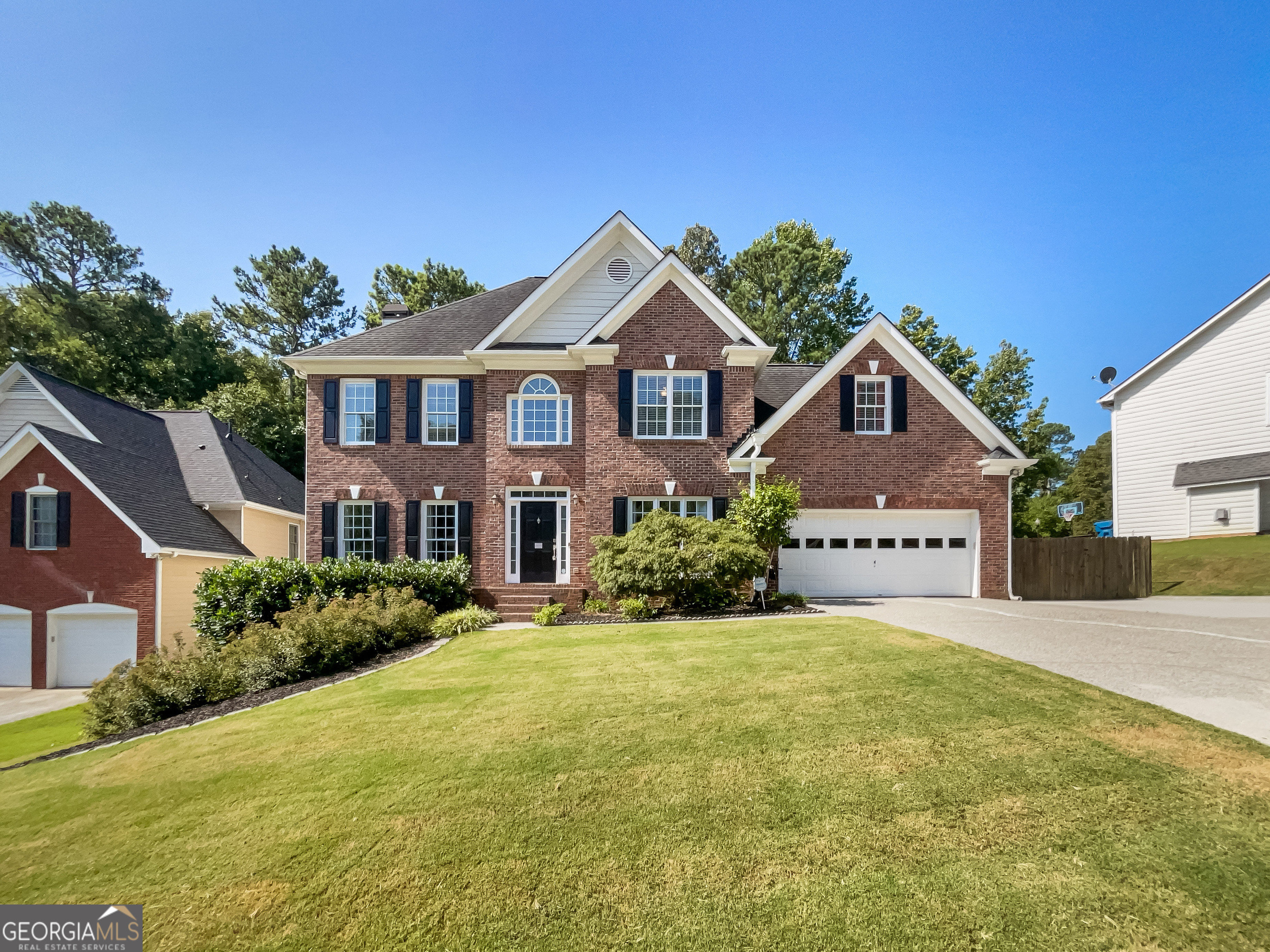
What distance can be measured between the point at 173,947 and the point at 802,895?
11.7ft

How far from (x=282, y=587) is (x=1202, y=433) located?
28260 millimetres

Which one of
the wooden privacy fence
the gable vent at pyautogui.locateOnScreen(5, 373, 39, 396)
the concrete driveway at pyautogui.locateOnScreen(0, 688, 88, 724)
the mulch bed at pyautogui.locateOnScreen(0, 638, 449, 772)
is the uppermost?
the gable vent at pyautogui.locateOnScreen(5, 373, 39, 396)

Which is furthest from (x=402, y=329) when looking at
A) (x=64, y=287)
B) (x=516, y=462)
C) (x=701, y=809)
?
(x=64, y=287)

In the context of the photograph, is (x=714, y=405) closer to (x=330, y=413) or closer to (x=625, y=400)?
(x=625, y=400)

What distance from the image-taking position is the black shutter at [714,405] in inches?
616

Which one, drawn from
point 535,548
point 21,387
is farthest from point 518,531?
point 21,387

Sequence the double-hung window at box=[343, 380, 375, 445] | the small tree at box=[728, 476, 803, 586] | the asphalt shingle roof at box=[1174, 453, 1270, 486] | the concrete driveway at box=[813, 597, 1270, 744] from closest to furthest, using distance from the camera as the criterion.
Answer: the concrete driveway at box=[813, 597, 1270, 744] → the small tree at box=[728, 476, 803, 586] → the double-hung window at box=[343, 380, 375, 445] → the asphalt shingle roof at box=[1174, 453, 1270, 486]

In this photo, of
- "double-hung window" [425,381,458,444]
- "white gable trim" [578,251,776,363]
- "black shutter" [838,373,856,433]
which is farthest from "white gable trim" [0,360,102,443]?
"black shutter" [838,373,856,433]

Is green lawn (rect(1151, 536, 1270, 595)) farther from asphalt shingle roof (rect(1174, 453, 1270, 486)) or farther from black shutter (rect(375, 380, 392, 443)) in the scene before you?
black shutter (rect(375, 380, 392, 443))

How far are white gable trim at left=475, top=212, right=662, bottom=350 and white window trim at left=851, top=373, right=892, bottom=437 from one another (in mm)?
6396

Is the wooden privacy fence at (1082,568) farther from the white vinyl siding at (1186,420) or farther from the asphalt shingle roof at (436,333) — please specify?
the asphalt shingle roof at (436,333)

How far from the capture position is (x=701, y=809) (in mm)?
4266

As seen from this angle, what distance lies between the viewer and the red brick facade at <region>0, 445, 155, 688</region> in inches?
565

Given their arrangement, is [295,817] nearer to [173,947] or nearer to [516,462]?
[173,947]
